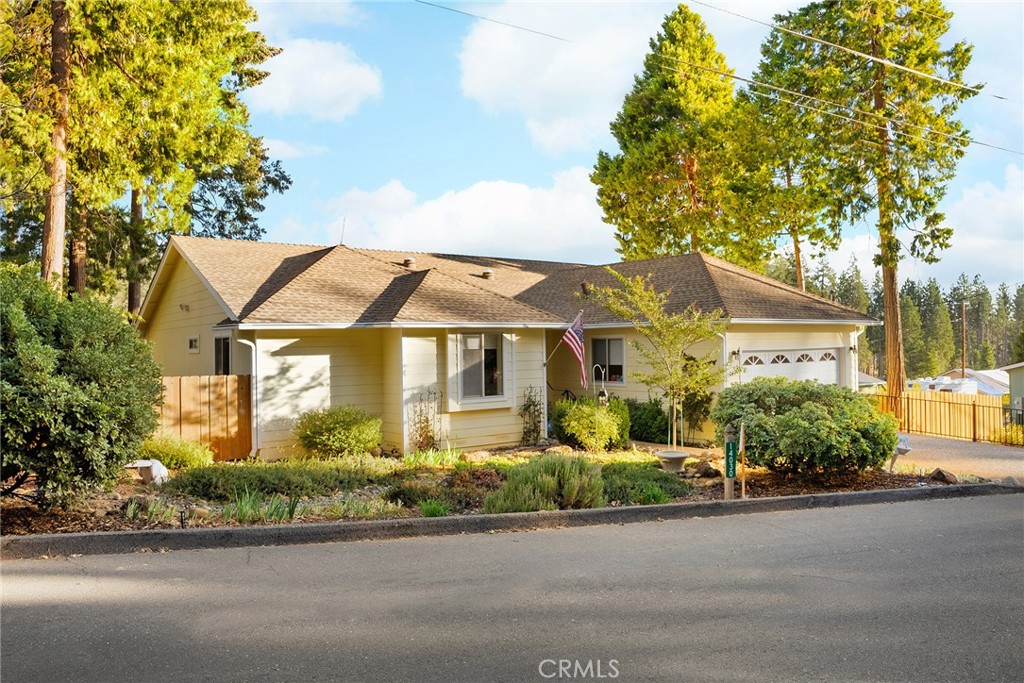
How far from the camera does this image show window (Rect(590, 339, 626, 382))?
773 inches

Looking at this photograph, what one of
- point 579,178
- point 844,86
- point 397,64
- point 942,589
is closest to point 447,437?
point 397,64

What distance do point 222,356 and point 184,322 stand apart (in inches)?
109

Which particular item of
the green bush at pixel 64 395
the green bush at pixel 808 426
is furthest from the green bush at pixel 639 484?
the green bush at pixel 64 395

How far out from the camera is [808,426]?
10.8 metres

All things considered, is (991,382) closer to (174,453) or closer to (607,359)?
(607,359)

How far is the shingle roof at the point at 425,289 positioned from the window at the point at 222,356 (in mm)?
1274

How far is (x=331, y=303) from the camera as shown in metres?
16.0

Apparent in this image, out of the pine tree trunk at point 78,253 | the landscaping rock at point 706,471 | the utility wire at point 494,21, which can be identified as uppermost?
the utility wire at point 494,21

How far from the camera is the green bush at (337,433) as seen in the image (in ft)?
46.9

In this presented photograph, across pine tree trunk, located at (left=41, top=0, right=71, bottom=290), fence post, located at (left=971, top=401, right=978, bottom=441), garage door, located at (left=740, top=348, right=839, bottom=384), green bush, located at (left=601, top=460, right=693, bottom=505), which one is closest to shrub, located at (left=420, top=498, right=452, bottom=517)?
green bush, located at (left=601, top=460, right=693, bottom=505)

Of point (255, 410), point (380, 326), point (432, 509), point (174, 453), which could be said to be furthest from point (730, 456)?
point (255, 410)

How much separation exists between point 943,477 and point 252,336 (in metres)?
12.7

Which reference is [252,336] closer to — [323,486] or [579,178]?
[323,486]

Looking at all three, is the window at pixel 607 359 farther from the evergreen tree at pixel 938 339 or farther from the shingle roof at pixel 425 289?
the evergreen tree at pixel 938 339
